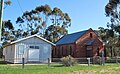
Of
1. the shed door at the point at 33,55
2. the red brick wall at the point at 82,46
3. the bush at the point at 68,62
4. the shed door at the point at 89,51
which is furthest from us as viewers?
the shed door at the point at 89,51

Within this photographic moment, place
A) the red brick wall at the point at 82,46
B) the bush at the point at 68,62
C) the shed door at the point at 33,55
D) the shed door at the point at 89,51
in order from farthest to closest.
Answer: the shed door at the point at 89,51 → the red brick wall at the point at 82,46 → the shed door at the point at 33,55 → the bush at the point at 68,62

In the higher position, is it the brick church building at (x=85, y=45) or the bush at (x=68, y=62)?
the brick church building at (x=85, y=45)

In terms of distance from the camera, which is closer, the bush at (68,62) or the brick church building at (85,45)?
the bush at (68,62)

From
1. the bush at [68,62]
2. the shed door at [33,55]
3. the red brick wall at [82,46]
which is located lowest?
the bush at [68,62]

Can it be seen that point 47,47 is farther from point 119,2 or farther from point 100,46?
point 119,2

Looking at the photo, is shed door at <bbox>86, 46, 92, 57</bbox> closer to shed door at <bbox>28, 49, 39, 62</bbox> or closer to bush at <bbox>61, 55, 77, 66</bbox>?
shed door at <bbox>28, 49, 39, 62</bbox>

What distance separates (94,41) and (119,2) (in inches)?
471

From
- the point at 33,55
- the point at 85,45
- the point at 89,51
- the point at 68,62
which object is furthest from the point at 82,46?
the point at 68,62

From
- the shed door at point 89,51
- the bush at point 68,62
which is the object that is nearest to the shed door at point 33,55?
the bush at point 68,62

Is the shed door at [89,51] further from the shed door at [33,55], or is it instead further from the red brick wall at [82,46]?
the shed door at [33,55]

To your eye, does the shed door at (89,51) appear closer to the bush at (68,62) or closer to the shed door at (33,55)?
the shed door at (33,55)

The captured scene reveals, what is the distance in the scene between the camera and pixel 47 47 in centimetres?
3938

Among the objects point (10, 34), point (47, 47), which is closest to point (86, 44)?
point (47, 47)

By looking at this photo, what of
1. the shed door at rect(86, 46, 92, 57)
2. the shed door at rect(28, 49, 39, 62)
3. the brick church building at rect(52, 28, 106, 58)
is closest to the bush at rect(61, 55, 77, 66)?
the shed door at rect(28, 49, 39, 62)
